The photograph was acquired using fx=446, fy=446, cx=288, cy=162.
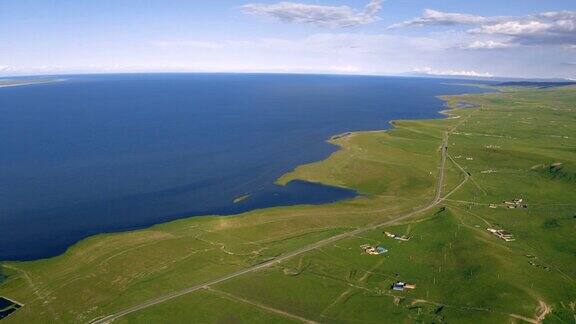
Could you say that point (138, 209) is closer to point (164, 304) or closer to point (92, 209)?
point (92, 209)

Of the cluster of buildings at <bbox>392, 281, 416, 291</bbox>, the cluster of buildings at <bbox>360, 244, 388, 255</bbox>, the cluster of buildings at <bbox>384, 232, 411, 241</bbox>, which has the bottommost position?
the cluster of buildings at <bbox>392, 281, 416, 291</bbox>

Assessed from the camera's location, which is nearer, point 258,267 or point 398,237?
point 258,267

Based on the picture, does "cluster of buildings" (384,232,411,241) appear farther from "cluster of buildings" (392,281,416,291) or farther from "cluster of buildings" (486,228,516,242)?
"cluster of buildings" (392,281,416,291)

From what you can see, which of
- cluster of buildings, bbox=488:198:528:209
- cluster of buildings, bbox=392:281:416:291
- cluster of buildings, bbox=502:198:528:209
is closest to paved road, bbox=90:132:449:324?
cluster of buildings, bbox=488:198:528:209

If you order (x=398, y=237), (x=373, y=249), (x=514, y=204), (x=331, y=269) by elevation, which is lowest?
(x=331, y=269)

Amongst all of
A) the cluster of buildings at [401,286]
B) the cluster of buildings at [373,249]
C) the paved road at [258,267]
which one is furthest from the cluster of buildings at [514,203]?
the cluster of buildings at [401,286]

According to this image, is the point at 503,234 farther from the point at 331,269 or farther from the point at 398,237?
the point at 331,269

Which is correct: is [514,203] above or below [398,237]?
above

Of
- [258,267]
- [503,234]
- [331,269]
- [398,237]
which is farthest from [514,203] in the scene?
[258,267]
